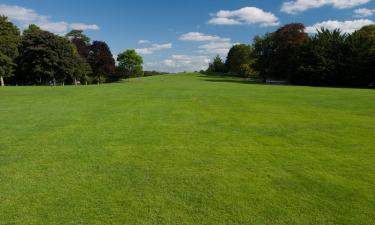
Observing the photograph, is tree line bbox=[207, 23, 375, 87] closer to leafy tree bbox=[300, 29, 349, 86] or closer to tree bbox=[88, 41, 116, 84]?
leafy tree bbox=[300, 29, 349, 86]

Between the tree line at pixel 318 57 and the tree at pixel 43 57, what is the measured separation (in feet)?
120

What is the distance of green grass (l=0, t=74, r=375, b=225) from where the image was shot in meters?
4.90

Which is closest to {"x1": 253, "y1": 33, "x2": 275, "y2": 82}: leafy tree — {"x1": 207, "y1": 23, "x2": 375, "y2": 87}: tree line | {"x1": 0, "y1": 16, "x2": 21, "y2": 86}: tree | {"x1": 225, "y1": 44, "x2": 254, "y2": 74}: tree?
{"x1": 207, "y1": 23, "x2": 375, "y2": 87}: tree line

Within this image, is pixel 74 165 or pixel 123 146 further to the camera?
pixel 123 146

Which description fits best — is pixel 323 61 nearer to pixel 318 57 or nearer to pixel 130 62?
pixel 318 57

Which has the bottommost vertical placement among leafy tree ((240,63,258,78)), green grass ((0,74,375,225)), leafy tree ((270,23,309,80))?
green grass ((0,74,375,225))

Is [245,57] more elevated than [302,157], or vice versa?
[245,57]

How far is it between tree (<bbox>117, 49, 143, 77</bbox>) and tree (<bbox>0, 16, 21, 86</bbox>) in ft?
132

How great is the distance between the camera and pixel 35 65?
52.5 m

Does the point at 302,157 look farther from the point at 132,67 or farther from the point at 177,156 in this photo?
the point at 132,67

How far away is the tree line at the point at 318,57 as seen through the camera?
47.9m

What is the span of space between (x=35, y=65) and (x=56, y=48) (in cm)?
459

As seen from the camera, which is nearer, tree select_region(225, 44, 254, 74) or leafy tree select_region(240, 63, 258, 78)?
leafy tree select_region(240, 63, 258, 78)

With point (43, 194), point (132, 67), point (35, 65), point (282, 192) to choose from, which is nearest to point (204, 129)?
point (282, 192)
